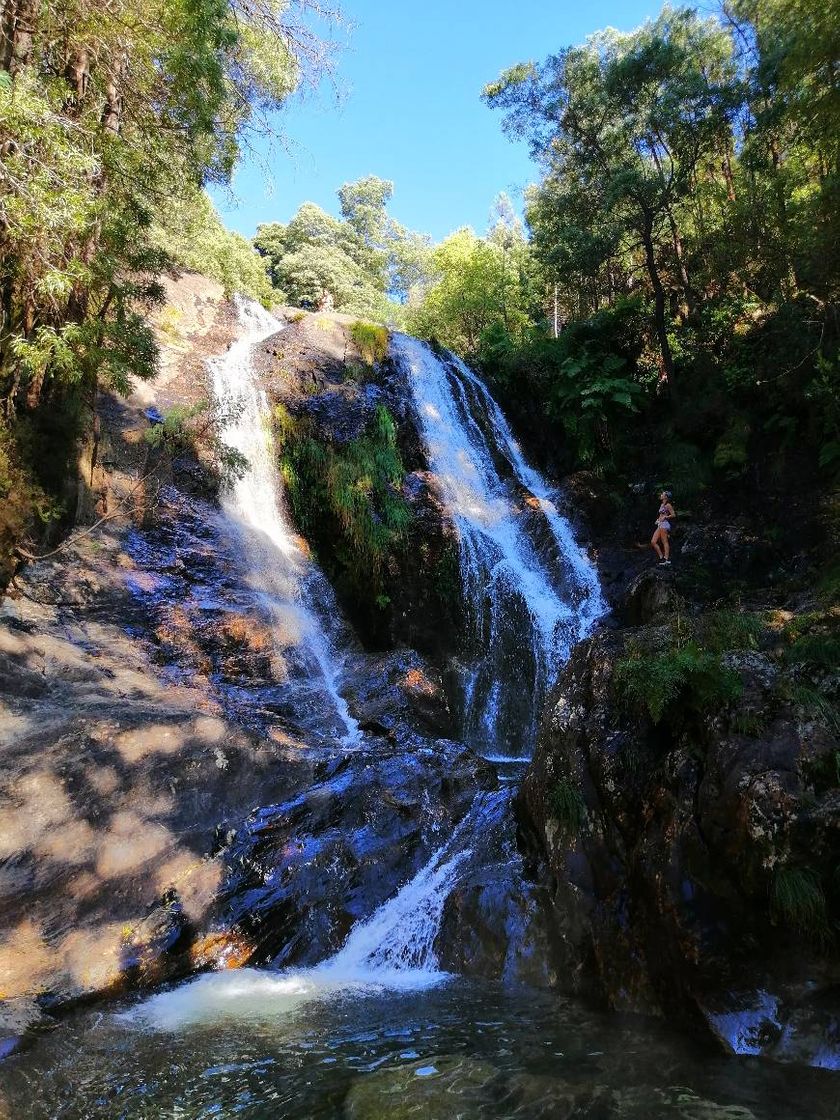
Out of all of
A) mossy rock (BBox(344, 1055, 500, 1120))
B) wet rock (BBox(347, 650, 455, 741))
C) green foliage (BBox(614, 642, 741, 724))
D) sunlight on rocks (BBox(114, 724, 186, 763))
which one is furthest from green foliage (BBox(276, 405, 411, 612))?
mossy rock (BBox(344, 1055, 500, 1120))

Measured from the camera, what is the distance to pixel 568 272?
1741cm

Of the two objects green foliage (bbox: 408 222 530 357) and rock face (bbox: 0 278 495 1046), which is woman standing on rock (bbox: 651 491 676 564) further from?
green foliage (bbox: 408 222 530 357)

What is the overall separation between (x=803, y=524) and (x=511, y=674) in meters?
6.16

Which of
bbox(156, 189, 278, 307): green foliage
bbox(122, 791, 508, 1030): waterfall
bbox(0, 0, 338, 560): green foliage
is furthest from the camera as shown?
bbox(156, 189, 278, 307): green foliage

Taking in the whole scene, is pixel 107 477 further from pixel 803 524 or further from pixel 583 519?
pixel 803 524

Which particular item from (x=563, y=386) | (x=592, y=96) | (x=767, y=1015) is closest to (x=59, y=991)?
(x=767, y=1015)

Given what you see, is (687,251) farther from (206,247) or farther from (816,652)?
(816,652)

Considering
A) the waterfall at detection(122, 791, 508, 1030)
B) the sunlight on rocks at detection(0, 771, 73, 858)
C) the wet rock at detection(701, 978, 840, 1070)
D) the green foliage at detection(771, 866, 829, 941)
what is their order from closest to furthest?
the wet rock at detection(701, 978, 840, 1070) → the green foliage at detection(771, 866, 829, 941) → the waterfall at detection(122, 791, 508, 1030) → the sunlight on rocks at detection(0, 771, 73, 858)

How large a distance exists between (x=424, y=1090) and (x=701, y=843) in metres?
2.07

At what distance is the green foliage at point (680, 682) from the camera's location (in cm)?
453

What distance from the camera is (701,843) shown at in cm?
404

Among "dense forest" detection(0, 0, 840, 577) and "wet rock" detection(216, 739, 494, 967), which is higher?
"dense forest" detection(0, 0, 840, 577)

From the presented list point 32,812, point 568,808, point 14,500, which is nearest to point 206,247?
point 14,500

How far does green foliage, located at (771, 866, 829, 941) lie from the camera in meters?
3.48
